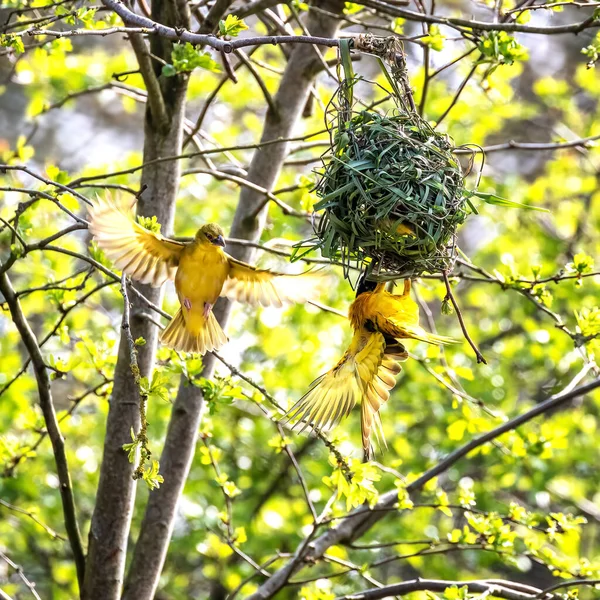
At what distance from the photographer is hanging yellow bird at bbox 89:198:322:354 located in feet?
11.4

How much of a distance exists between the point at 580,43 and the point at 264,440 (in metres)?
8.65

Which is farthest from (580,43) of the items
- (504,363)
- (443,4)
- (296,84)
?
(296,84)

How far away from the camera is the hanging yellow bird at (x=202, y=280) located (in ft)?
11.4

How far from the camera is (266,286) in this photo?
371cm

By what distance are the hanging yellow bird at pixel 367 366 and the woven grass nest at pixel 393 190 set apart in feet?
1.22

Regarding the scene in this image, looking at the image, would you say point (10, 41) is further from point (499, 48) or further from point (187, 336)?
point (499, 48)

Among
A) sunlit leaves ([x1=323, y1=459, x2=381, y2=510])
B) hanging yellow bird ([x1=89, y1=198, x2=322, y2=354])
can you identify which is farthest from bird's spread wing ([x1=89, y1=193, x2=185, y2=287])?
sunlit leaves ([x1=323, y1=459, x2=381, y2=510])

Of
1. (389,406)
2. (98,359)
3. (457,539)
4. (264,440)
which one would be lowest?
(457,539)

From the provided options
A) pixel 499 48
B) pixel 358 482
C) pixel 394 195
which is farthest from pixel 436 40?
pixel 358 482

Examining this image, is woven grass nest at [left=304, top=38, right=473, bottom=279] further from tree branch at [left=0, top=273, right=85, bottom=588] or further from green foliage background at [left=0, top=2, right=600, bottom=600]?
green foliage background at [left=0, top=2, right=600, bottom=600]

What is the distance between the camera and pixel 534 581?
888 cm

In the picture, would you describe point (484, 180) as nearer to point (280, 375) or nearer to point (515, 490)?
point (280, 375)

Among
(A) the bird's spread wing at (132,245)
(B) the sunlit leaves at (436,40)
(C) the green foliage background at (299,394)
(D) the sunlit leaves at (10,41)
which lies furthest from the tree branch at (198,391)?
(D) the sunlit leaves at (10,41)

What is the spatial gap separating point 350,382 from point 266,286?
2.19 feet
